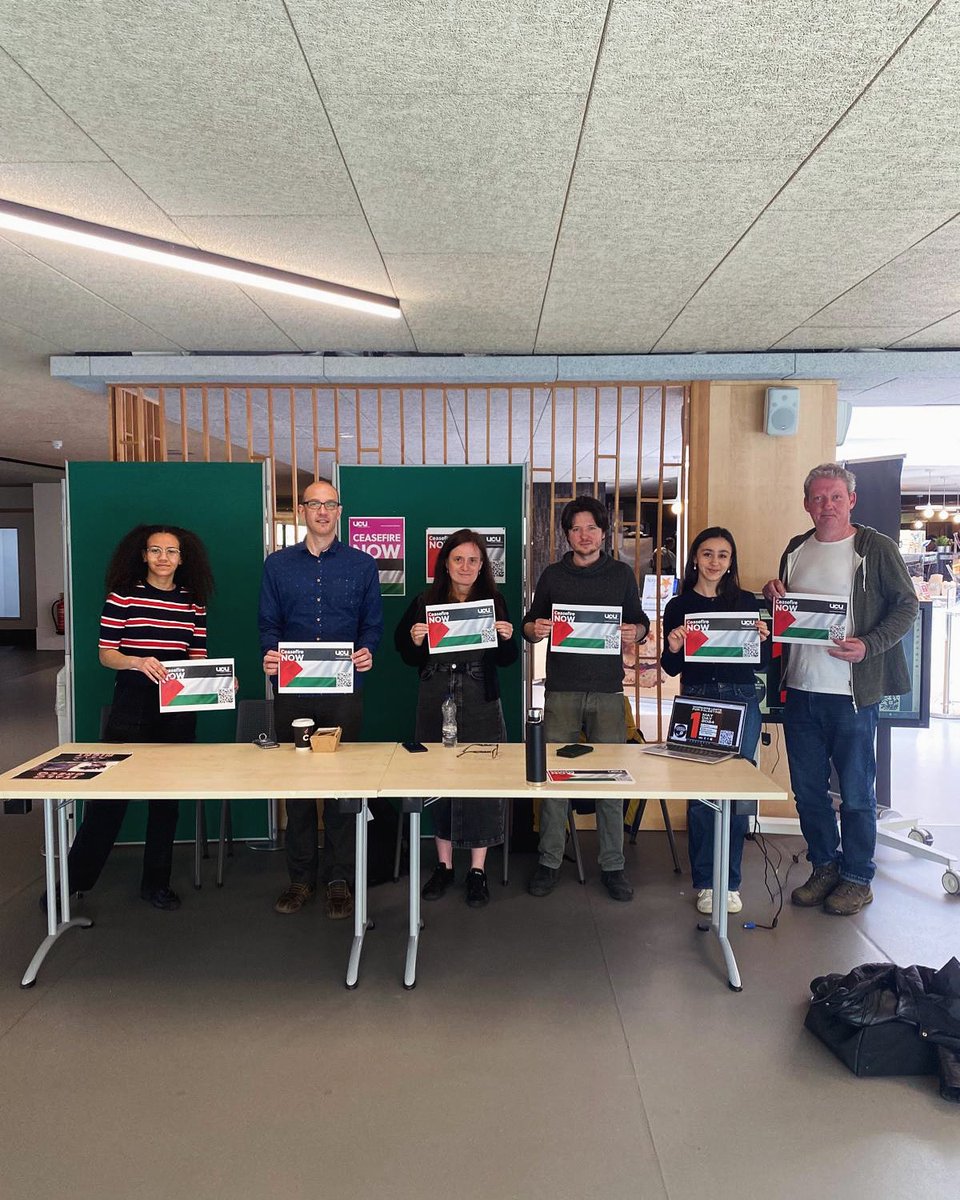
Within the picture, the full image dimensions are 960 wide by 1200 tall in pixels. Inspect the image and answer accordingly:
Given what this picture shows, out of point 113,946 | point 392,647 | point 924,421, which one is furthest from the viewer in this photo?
point 924,421

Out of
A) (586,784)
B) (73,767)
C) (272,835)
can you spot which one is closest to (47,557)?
(272,835)

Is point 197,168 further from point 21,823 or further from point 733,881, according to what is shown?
point 21,823

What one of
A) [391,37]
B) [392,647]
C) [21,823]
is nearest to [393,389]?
[392,647]

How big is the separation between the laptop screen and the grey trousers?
13.5 inches

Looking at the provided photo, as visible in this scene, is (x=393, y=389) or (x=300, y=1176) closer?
(x=300, y=1176)

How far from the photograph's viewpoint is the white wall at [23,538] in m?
15.2

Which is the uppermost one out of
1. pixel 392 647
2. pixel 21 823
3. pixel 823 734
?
pixel 392 647

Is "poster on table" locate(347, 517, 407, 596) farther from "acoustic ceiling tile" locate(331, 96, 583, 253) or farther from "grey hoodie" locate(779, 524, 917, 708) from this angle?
"grey hoodie" locate(779, 524, 917, 708)

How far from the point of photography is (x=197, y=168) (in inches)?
101

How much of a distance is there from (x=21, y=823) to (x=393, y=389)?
3737mm

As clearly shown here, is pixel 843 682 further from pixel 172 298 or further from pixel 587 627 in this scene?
pixel 172 298

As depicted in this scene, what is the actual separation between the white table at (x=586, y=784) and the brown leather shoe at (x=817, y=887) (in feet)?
1.90

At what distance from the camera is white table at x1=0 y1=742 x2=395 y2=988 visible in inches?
108

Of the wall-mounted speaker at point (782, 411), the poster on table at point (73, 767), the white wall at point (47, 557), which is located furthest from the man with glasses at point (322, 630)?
the white wall at point (47, 557)
